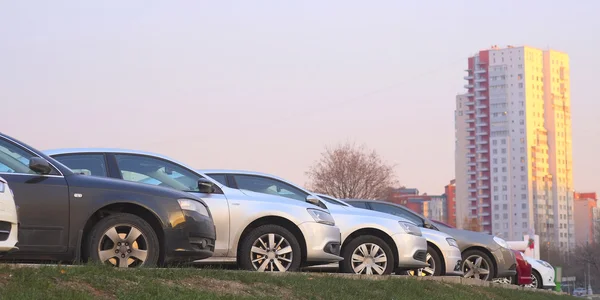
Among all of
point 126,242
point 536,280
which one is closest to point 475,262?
point 536,280

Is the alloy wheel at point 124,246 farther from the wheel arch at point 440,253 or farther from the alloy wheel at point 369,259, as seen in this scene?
the wheel arch at point 440,253

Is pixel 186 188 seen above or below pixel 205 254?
above

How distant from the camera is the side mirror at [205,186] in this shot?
13.2 m

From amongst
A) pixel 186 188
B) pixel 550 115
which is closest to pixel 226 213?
pixel 186 188

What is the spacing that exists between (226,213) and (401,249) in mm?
3456

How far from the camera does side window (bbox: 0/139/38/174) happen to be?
10.9m

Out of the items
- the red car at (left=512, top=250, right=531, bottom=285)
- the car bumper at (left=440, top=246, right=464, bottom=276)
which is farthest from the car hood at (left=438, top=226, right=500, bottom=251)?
the red car at (left=512, top=250, right=531, bottom=285)

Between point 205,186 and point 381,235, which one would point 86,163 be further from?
point 381,235

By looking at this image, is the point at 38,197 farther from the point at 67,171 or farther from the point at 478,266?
the point at 478,266

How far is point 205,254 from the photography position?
39.0 feet

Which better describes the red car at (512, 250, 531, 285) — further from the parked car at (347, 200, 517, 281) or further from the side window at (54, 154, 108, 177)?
the side window at (54, 154, 108, 177)

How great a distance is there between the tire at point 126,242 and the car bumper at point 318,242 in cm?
295

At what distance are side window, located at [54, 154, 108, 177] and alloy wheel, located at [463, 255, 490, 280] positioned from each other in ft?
32.1

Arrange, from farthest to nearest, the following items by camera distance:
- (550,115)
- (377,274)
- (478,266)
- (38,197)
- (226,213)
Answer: (550,115)
(478,266)
(377,274)
(226,213)
(38,197)
